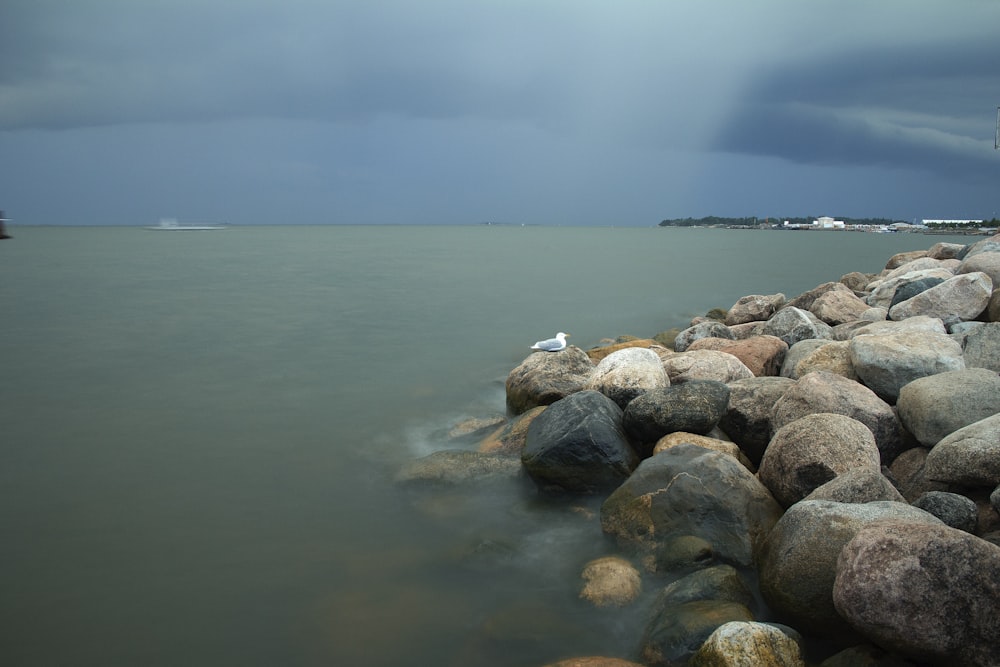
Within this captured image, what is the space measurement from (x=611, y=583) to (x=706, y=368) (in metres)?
4.34

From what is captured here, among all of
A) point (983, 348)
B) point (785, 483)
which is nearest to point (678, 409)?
point (785, 483)

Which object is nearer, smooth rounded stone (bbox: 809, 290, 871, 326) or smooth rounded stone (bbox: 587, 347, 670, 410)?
smooth rounded stone (bbox: 587, 347, 670, 410)

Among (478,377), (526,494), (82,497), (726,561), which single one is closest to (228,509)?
(82,497)

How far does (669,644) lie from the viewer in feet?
15.5

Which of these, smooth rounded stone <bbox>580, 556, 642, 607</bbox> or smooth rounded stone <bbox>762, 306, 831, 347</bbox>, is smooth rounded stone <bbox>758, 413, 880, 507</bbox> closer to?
smooth rounded stone <bbox>580, 556, 642, 607</bbox>

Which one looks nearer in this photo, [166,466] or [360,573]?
[360,573]

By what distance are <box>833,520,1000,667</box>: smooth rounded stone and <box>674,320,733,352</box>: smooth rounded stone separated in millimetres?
9070

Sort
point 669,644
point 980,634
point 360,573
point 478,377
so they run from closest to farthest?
point 980,634 → point 669,644 → point 360,573 → point 478,377

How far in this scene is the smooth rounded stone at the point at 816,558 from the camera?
464cm

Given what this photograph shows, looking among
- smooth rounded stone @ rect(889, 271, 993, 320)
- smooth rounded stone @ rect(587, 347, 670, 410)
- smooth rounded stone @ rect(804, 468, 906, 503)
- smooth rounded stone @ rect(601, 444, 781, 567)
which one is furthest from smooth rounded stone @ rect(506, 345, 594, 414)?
smooth rounded stone @ rect(889, 271, 993, 320)

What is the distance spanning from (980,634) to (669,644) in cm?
185

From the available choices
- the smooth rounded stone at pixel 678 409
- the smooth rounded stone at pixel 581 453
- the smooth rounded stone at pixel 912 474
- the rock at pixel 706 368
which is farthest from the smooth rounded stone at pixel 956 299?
the smooth rounded stone at pixel 581 453

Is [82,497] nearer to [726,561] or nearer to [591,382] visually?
[591,382]

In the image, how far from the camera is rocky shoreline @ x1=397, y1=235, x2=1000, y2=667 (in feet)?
13.1
